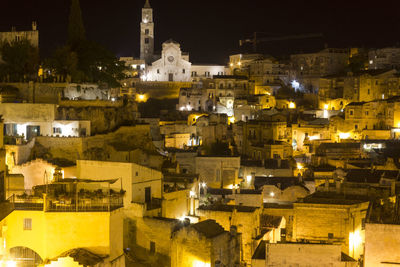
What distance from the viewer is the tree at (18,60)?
33.8 meters

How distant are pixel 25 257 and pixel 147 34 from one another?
58519mm

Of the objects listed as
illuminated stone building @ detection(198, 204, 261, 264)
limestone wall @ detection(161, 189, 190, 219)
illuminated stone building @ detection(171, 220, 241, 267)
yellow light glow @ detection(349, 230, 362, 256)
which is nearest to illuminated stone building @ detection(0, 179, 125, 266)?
illuminated stone building @ detection(171, 220, 241, 267)

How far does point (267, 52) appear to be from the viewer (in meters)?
74.2

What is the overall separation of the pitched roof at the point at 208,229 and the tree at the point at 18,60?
1811cm

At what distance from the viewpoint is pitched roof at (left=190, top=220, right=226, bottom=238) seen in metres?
18.9

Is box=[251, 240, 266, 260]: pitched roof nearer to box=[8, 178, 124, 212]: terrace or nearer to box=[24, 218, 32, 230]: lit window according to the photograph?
box=[8, 178, 124, 212]: terrace

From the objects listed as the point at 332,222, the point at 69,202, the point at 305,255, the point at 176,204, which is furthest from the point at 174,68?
the point at 69,202

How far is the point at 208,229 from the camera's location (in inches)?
763

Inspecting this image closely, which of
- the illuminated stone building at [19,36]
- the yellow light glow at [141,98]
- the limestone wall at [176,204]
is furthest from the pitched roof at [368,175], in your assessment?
the yellow light glow at [141,98]

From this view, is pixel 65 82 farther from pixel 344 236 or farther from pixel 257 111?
pixel 257 111

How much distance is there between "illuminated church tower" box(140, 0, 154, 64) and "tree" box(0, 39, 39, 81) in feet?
118

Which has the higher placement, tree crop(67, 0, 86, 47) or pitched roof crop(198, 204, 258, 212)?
tree crop(67, 0, 86, 47)

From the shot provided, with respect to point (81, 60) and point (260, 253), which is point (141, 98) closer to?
point (81, 60)

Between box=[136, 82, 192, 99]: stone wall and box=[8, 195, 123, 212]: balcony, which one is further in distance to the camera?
box=[136, 82, 192, 99]: stone wall
